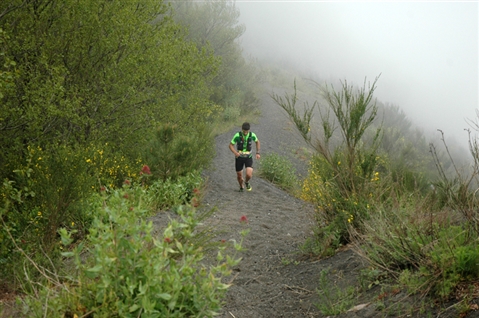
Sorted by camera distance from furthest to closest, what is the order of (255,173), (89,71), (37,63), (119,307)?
(255,173)
(89,71)
(37,63)
(119,307)

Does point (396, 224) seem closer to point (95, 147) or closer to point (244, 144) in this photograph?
point (95, 147)

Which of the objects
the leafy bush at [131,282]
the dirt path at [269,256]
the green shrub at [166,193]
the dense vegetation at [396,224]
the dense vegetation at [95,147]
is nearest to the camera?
the leafy bush at [131,282]

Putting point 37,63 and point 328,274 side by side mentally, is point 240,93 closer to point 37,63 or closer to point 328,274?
point 37,63

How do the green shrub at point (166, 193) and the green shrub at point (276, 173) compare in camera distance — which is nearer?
the green shrub at point (166, 193)

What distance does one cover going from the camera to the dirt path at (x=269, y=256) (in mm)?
5133

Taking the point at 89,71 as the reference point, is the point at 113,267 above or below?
below

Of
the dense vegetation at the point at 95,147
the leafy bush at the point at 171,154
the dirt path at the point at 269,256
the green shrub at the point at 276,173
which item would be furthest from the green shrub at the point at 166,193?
the green shrub at the point at 276,173

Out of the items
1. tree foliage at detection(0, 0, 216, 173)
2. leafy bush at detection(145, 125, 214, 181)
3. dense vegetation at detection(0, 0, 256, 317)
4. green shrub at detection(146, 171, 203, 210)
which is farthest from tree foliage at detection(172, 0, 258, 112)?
green shrub at detection(146, 171, 203, 210)

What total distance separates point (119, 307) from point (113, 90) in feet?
25.6

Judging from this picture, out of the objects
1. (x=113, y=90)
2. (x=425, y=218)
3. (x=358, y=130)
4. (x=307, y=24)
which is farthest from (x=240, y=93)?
(x=307, y=24)

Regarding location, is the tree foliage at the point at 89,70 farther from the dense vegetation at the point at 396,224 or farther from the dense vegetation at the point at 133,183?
the dense vegetation at the point at 396,224

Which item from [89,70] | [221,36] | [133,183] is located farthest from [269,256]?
[221,36]

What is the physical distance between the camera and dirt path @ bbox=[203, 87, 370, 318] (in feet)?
16.8

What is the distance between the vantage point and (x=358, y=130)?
6645mm
